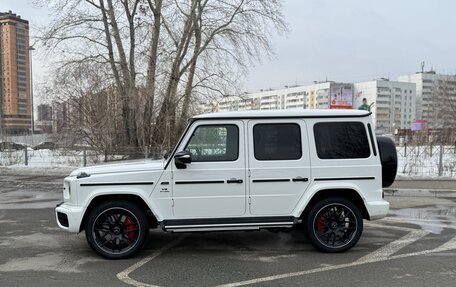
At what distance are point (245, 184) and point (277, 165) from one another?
53 cm

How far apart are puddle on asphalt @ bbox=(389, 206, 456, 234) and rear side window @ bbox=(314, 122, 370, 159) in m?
2.62

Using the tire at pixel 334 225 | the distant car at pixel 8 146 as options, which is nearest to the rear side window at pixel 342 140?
the tire at pixel 334 225

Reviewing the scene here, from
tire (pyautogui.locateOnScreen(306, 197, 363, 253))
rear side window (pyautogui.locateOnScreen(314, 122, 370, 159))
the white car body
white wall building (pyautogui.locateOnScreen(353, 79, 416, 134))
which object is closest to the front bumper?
the white car body

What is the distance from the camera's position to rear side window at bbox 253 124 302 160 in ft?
20.5

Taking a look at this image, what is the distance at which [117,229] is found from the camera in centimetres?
615

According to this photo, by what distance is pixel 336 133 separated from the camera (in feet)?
20.9

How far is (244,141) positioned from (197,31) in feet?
54.9

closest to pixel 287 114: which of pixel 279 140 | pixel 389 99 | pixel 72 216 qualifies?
pixel 279 140

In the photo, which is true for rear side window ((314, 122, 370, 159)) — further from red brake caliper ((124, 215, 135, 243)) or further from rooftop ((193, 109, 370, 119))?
red brake caliper ((124, 215, 135, 243))

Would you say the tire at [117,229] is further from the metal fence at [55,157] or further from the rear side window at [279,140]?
the metal fence at [55,157]

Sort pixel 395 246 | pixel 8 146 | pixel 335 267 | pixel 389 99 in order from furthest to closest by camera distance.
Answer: pixel 389 99 → pixel 8 146 → pixel 395 246 → pixel 335 267

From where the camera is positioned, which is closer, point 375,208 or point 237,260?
point 237,260

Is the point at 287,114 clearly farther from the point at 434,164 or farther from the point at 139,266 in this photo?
the point at 434,164

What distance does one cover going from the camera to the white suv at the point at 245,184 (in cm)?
605
